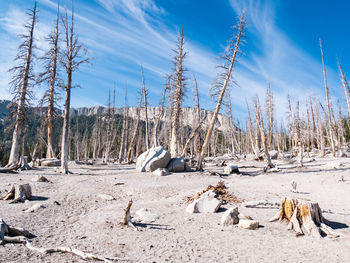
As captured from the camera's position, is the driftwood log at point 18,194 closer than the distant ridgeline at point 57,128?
Yes

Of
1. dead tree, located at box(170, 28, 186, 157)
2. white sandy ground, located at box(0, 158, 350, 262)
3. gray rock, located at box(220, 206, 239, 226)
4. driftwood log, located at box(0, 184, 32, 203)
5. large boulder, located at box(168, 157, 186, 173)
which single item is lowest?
white sandy ground, located at box(0, 158, 350, 262)

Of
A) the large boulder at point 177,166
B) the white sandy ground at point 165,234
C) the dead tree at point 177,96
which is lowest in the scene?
the white sandy ground at point 165,234

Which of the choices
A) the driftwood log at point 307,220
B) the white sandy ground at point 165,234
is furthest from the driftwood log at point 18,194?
the driftwood log at point 307,220

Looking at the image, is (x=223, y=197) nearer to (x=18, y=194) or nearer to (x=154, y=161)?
(x=18, y=194)

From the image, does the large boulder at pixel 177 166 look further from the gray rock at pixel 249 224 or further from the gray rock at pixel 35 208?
the gray rock at pixel 249 224

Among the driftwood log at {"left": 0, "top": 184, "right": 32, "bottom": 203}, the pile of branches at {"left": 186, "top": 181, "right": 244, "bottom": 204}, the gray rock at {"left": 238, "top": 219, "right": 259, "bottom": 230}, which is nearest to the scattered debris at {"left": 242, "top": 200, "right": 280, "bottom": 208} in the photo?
the pile of branches at {"left": 186, "top": 181, "right": 244, "bottom": 204}

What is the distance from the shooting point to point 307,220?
16.1ft

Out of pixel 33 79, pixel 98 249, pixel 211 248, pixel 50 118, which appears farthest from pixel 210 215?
pixel 50 118

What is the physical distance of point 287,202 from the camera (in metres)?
5.48

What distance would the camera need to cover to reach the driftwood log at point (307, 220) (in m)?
4.70

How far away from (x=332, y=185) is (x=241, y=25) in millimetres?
11407

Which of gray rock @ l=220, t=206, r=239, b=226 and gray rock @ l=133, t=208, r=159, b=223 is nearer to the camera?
gray rock @ l=220, t=206, r=239, b=226

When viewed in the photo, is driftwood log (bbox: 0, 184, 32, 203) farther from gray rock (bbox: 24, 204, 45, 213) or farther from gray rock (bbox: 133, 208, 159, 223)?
gray rock (bbox: 133, 208, 159, 223)

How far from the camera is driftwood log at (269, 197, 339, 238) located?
15.4 feet
